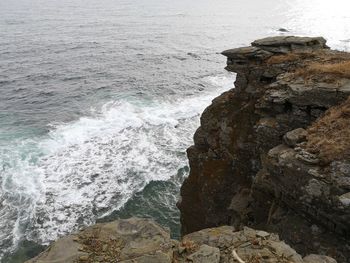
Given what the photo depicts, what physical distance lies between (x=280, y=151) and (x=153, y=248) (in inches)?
260

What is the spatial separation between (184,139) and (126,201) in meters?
10.2

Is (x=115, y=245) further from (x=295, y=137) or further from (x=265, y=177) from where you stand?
(x=295, y=137)

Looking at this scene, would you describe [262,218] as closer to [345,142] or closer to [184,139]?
[345,142]

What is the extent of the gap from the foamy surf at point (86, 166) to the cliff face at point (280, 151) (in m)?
8.74

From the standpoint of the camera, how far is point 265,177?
49.2 ft

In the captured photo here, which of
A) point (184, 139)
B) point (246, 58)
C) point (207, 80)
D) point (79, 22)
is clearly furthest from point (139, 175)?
point (79, 22)

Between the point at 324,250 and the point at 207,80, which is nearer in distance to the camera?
the point at 324,250

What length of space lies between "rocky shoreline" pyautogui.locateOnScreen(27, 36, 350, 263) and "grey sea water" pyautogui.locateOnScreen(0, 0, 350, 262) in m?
7.88

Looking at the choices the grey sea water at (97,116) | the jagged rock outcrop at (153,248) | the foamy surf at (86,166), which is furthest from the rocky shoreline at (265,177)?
the foamy surf at (86,166)

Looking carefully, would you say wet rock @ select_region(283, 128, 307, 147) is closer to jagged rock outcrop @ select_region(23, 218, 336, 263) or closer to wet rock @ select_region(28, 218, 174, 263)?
jagged rock outcrop @ select_region(23, 218, 336, 263)

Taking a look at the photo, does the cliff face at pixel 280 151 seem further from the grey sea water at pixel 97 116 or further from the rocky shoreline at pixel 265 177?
the grey sea water at pixel 97 116

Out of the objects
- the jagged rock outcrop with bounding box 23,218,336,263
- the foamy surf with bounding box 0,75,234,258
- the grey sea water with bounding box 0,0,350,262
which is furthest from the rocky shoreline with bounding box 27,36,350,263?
the foamy surf with bounding box 0,75,234,258

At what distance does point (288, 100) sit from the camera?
645 inches

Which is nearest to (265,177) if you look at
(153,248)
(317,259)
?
(317,259)
